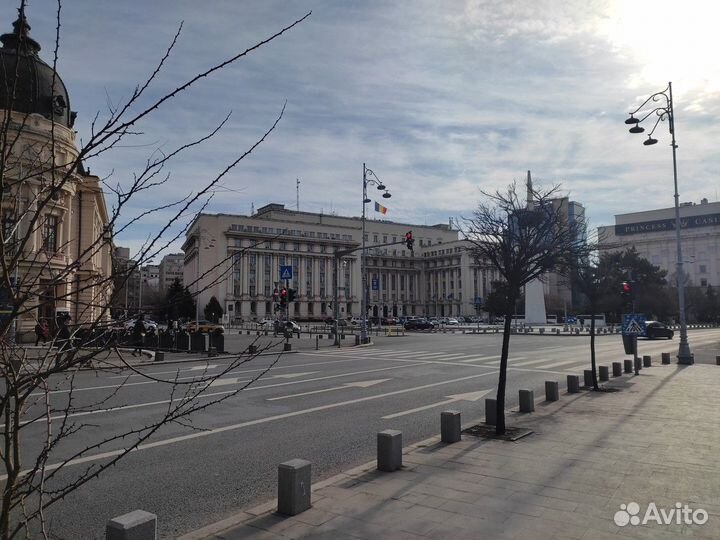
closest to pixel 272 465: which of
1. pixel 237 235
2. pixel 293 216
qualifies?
pixel 237 235

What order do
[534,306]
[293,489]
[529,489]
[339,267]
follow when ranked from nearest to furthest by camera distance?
1. [293,489]
2. [529,489]
3. [534,306]
4. [339,267]

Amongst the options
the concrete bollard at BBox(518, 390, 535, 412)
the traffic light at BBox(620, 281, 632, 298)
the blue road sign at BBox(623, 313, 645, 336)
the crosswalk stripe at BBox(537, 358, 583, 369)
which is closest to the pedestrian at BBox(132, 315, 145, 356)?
the concrete bollard at BBox(518, 390, 535, 412)

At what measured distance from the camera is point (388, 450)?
6852 mm

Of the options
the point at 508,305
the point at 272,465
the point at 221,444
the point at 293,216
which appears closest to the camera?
the point at 272,465

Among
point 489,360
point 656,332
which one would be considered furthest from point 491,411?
point 656,332

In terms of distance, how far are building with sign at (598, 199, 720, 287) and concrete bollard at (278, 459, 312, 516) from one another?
117 m

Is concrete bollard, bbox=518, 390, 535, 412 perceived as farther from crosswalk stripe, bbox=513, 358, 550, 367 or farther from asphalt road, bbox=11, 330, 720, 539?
crosswalk stripe, bbox=513, 358, 550, 367

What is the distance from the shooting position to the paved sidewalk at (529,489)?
195 inches

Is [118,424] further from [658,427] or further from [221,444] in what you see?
[658,427]

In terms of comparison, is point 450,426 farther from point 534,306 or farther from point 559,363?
point 534,306

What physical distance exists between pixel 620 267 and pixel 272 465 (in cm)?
7935

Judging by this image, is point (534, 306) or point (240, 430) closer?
point (240, 430)

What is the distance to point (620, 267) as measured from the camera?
76062 millimetres

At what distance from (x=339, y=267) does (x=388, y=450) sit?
12119cm
